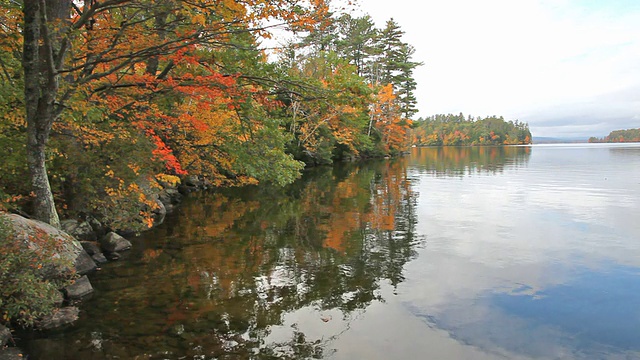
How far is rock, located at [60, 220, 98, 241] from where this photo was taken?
11.3m

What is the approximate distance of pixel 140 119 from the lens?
45.0 ft

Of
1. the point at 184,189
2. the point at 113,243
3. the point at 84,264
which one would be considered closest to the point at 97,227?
the point at 113,243

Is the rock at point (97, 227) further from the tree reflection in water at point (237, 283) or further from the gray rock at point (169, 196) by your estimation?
the gray rock at point (169, 196)

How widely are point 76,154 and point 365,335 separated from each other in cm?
1010

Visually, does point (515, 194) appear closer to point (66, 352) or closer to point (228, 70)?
point (228, 70)

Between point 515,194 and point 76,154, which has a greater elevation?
point 76,154

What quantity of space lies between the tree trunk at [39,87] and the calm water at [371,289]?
247cm

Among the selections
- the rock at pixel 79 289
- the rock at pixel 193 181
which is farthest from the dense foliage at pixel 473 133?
the rock at pixel 79 289

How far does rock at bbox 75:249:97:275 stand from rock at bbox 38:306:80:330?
1.93 meters

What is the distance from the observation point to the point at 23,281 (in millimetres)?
6531

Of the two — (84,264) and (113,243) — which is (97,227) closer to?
(113,243)

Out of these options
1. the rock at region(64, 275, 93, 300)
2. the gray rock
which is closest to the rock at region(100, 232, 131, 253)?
the rock at region(64, 275, 93, 300)

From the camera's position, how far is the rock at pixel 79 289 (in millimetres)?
8465

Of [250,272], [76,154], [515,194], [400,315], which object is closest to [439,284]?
[400,315]
